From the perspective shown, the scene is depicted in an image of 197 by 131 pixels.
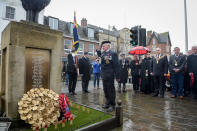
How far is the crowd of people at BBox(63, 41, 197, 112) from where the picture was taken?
4.07 metres

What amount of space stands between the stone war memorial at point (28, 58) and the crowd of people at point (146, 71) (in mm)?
1520

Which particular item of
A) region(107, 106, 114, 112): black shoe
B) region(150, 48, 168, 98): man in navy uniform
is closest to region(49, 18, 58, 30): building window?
region(150, 48, 168, 98): man in navy uniform

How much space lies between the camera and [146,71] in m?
6.88

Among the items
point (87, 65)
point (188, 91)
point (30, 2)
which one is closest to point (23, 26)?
point (30, 2)

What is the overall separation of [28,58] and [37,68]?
11.5 inches

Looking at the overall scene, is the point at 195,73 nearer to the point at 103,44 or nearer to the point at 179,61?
the point at 179,61

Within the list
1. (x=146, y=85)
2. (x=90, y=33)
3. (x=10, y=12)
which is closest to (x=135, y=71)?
(x=146, y=85)

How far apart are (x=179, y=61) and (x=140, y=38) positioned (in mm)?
3225

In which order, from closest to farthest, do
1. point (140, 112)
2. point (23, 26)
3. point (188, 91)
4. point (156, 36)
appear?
point (23, 26) → point (140, 112) → point (188, 91) → point (156, 36)

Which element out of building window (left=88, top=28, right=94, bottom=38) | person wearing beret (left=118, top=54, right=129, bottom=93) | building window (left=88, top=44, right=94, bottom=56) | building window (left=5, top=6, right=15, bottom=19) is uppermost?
building window (left=88, top=28, right=94, bottom=38)

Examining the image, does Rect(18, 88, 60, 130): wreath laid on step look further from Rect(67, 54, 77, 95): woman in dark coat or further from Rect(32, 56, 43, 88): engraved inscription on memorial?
Rect(67, 54, 77, 95): woman in dark coat

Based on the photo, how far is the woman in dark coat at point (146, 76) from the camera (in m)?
6.88

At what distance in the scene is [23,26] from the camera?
9.07 ft

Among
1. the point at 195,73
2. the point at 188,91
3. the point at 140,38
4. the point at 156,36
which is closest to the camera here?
the point at 195,73
